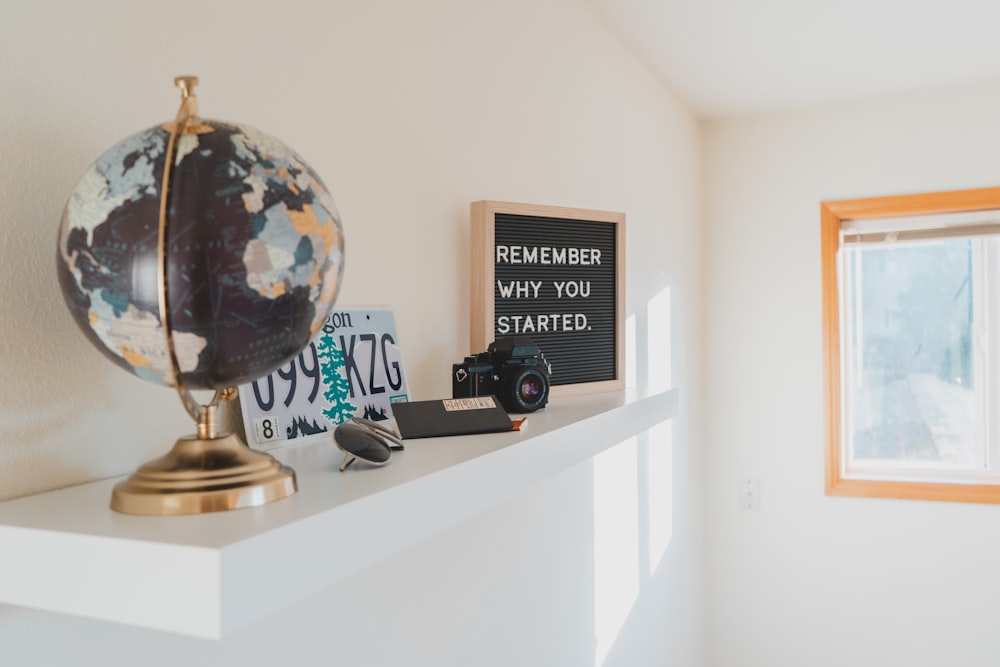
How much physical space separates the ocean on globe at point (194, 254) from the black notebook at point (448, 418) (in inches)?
15.0

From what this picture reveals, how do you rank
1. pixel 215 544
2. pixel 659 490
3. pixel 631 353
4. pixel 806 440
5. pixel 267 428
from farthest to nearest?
pixel 806 440
pixel 659 490
pixel 631 353
pixel 267 428
pixel 215 544

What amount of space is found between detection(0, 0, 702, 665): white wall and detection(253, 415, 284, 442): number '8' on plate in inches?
2.9

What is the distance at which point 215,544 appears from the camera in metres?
0.51

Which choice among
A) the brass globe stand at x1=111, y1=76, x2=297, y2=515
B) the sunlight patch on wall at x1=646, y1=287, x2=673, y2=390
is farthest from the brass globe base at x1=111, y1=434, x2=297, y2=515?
the sunlight patch on wall at x1=646, y1=287, x2=673, y2=390

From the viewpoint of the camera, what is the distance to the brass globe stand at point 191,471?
58 centimetres

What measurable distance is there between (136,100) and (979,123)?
302 cm

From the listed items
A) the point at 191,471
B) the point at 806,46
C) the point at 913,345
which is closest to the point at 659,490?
the point at 913,345

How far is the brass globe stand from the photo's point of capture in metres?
0.58

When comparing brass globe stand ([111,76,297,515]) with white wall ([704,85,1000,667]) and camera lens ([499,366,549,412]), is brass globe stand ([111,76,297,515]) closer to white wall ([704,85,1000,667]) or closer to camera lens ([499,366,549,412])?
camera lens ([499,366,549,412])

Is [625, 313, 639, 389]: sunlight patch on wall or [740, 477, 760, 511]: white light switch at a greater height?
[625, 313, 639, 389]: sunlight patch on wall

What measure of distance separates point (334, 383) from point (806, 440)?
2565 millimetres

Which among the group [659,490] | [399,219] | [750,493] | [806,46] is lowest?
[750,493]

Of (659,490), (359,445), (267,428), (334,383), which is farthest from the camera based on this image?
(659,490)

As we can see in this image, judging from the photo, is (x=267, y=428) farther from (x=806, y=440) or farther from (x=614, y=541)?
(x=806, y=440)
